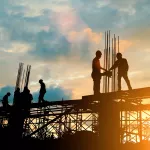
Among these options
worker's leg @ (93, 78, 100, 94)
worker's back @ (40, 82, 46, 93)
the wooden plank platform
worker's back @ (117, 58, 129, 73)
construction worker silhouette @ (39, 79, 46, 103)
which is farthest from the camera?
worker's back @ (40, 82, 46, 93)

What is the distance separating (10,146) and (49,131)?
7.96 meters

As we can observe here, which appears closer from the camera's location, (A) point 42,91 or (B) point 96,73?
(B) point 96,73

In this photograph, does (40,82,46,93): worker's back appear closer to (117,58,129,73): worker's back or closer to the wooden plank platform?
the wooden plank platform

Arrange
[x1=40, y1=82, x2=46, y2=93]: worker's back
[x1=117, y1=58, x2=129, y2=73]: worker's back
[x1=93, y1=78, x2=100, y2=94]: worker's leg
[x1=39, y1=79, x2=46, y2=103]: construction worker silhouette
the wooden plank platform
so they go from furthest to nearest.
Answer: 1. [x1=40, y1=82, x2=46, y2=93]: worker's back
2. [x1=39, y1=79, x2=46, y2=103]: construction worker silhouette
3. [x1=117, y1=58, x2=129, y2=73]: worker's back
4. [x1=93, y1=78, x2=100, y2=94]: worker's leg
5. the wooden plank platform

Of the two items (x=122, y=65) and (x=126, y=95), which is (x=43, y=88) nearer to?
(x=122, y=65)

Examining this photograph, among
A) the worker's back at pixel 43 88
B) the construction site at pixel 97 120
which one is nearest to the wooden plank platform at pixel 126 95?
the construction site at pixel 97 120

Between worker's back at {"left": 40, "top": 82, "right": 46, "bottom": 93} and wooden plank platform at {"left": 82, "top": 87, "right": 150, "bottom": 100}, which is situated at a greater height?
worker's back at {"left": 40, "top": 82, "right": 46, "bottom": 93}

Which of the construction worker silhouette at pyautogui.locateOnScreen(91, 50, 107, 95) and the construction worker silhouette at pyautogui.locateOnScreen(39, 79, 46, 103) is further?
the construction worker silhouette at pyautogui.locateOnScreen(39, 79, 46, 103)

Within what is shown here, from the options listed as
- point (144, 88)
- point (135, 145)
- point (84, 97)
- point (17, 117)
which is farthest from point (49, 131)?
point (144, 88)

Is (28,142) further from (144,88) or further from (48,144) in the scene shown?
(144,88)

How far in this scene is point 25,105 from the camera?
1764cm

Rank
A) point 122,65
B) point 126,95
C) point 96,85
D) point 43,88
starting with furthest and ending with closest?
point 43,88, point 122,65, point 96,85, point 126,95

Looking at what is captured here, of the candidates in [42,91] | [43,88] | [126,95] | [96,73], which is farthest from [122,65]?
[43,88]

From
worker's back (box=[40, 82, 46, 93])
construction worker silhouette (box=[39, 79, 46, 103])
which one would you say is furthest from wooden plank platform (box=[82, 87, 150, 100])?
worker's back (box=[40, 82, 46, 93])
